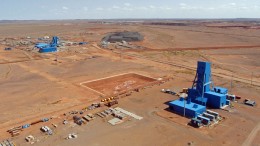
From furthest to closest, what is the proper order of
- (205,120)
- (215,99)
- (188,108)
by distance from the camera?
(215,99) → (188,108) → (205,120)

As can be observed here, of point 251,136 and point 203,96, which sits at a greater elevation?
point 203,96

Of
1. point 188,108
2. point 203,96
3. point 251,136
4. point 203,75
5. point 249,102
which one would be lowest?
point 251,136

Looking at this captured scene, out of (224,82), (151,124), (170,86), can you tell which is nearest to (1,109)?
(151,124)

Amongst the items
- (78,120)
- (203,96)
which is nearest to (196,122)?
(203,96)

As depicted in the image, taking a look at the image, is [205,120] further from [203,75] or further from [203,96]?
[203,75]

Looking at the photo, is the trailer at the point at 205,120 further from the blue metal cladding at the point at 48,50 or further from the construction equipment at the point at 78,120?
the blue metal cladding at the point at 48,50

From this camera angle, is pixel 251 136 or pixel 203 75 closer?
pixel 251 136

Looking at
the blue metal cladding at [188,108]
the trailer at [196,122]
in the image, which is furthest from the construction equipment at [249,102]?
the trailer at [196,122]

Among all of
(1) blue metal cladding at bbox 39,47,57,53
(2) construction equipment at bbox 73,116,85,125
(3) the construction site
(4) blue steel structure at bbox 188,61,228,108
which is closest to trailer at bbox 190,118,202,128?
(3) the construction site

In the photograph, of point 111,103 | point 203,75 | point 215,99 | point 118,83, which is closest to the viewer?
point 215,99

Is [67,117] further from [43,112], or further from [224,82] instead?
[224,82]

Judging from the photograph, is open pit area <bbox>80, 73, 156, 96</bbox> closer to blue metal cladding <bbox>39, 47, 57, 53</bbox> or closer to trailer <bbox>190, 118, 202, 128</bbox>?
trailer <bbox>190, 118, 202, 128</bbox>

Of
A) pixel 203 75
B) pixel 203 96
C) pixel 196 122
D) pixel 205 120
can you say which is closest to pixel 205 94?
pixel 203 96
